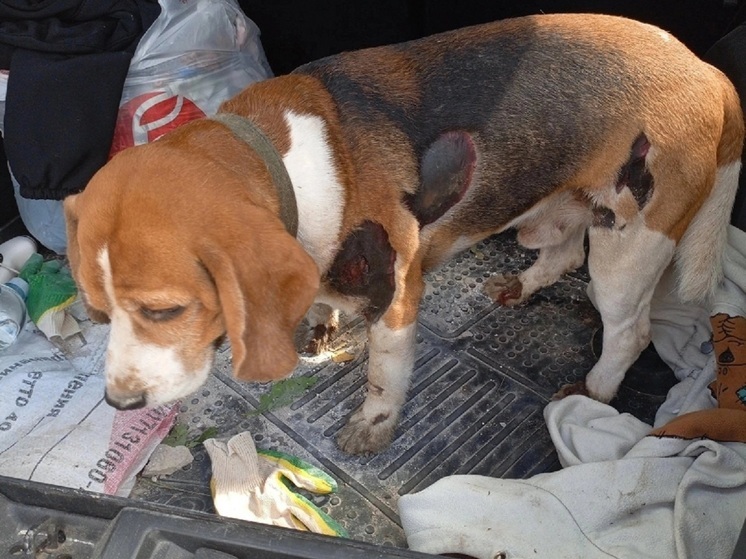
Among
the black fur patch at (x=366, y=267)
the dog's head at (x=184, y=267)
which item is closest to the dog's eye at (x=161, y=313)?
the dog's head at (x=184, y=267)

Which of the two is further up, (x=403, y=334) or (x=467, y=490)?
(x=403, y=334)

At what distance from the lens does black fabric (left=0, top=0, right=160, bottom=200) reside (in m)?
2.80

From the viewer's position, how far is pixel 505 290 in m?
3.12

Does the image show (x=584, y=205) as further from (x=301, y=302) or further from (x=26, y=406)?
(x=26, y=406)

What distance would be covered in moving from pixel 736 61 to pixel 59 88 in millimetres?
2357

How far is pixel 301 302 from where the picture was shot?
1748 millimetres

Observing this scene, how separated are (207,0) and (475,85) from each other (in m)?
1.41

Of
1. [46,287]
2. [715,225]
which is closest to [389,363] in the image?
[715,225]

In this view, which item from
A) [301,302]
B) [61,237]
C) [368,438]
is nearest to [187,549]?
[301,302]

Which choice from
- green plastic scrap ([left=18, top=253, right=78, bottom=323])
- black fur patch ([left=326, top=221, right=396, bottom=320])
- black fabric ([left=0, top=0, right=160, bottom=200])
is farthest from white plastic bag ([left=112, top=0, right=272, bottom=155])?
black fur patch ([left=326, top=221, right=396, bottom=320])

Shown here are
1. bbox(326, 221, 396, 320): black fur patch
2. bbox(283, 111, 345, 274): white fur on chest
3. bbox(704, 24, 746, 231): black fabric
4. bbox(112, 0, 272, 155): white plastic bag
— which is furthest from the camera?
bbox(112, 0, 272, 155): white plastic bag

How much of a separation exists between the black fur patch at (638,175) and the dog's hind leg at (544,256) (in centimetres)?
38

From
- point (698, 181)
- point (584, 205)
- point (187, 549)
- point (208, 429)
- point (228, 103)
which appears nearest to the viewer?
point (187, 549)

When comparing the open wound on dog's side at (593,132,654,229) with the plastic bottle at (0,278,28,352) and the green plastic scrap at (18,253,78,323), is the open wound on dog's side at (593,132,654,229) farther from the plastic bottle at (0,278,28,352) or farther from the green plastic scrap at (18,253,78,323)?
the plastic bottle at (0,278,28,352)
